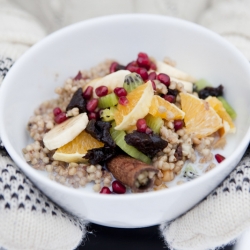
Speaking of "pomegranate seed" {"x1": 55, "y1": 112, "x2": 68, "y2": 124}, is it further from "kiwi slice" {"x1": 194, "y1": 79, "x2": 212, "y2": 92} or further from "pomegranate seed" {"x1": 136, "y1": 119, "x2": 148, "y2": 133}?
"kiwi slice" {"x1": 194, "y1": 79, "x2": 212, "y2": 92}

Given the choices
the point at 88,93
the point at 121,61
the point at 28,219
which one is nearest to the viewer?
the point at 28,219

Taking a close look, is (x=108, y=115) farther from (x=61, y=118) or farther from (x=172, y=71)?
(x=172, y=71)

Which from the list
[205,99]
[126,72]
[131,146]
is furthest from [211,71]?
[131,146]

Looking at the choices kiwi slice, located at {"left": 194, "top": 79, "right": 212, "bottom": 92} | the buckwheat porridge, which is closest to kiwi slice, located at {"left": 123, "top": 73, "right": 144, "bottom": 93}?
the buckwheat porridge

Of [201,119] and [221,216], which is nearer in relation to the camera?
[221,216]

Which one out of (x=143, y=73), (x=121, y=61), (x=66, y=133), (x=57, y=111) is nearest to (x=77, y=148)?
(x=66, y=133)

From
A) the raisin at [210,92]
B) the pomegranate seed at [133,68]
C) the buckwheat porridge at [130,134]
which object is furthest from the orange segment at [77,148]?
the raisin at [210,92]
